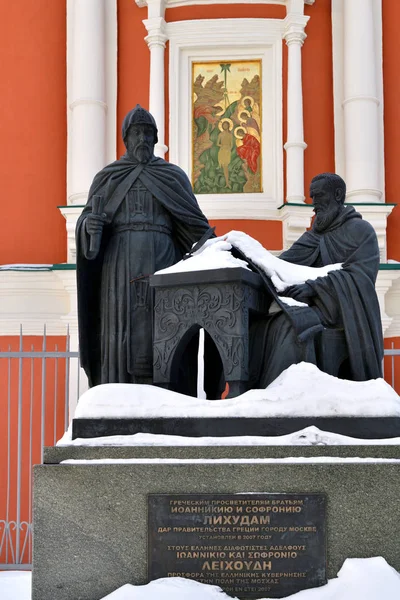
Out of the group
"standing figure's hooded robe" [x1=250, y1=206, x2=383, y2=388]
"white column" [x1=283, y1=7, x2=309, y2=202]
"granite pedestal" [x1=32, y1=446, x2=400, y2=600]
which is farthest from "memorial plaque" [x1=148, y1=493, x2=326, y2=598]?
"white column" [x1=283, y1=7, x2=309, y2=202]

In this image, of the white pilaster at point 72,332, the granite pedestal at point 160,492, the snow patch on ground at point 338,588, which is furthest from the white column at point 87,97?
the snow patch on ground at point 338,588

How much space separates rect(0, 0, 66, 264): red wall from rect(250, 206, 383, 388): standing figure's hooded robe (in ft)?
23.2

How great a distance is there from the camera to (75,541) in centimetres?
418

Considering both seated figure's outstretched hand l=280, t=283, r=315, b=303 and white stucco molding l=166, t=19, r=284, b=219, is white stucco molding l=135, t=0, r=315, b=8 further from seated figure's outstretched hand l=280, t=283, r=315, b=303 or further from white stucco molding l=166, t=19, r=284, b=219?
seated figure's outstretched hand l=280, t=283, r=315, b=303

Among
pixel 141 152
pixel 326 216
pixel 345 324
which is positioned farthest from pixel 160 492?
pixel 141 152

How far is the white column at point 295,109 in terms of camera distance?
11586 mm

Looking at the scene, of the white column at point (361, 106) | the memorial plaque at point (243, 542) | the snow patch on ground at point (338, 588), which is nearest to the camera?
the snow patch on ground at point (338, 588)

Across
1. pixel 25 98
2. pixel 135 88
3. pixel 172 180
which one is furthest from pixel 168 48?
pixel 172 180

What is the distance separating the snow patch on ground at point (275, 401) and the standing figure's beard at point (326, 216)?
116 centimetres

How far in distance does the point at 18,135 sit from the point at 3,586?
6.98 metres

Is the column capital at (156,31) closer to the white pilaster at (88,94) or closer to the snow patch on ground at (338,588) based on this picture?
the white pilaster at (88,94)

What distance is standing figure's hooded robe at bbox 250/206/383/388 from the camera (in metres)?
4.82

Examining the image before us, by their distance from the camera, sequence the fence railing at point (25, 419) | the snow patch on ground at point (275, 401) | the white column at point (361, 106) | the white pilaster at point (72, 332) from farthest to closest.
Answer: the white column at point (361, 106) < the white pilaster at point (72, 332) < the fence railing at point (25, 419) < the snow patch on ground at point (275, 401)

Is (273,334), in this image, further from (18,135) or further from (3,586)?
(18,135)
